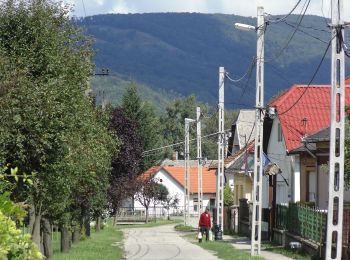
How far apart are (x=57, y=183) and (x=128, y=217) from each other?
79124 mm

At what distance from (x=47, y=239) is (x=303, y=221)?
10.1 metres

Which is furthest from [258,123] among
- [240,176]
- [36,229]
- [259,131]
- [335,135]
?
[240,176]

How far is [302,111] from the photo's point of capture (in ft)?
170

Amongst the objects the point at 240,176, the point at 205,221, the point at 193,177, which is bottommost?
the point at 205,221

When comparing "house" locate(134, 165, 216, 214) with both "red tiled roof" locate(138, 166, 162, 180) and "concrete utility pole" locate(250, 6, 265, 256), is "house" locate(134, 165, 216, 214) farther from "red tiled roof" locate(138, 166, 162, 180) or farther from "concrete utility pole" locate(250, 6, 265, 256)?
"concrete utility pole" locate(250, 6, 265, 256)

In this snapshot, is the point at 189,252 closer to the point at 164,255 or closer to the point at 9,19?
the point at 164,255

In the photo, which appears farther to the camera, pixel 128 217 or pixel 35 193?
pixel 128 217

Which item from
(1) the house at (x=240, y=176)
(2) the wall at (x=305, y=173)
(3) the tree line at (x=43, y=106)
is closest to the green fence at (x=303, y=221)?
(2) the wall at (x=305, y=173)

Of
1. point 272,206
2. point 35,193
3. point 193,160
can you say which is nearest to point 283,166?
point 272,206

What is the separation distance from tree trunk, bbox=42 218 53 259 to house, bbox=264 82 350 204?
16.3 meters

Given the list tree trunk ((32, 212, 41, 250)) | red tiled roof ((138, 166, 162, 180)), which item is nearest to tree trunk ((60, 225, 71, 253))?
tree trunk ((32, 212, 41, 250))

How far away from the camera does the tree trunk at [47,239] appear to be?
2956 cm

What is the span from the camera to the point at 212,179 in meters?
114

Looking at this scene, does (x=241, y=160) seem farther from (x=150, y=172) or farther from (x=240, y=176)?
(x=150, y=172)
